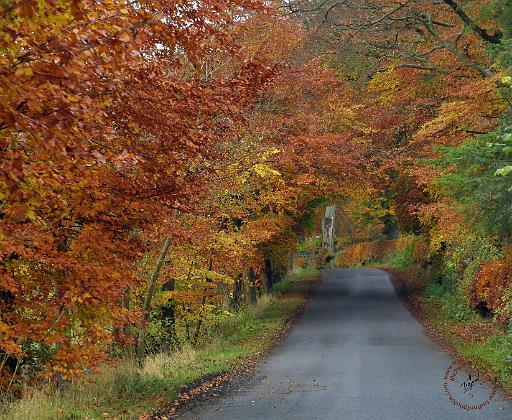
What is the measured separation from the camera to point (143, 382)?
12.7 meters

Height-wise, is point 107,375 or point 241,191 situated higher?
point 241,191

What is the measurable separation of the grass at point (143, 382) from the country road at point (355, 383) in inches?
31.8

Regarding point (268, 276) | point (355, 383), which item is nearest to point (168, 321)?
point (355, 383)

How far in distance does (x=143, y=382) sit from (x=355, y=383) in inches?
148

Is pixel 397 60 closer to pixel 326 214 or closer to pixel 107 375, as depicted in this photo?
pixel 107 375

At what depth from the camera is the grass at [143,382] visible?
975 centimetres

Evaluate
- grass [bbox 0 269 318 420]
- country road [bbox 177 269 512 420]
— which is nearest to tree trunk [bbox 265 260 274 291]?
grass [bbox 0 269 318 420]

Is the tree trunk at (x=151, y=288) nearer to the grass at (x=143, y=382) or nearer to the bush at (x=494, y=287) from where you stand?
the grass at (x=143, y=382)

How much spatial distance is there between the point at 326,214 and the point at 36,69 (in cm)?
6049

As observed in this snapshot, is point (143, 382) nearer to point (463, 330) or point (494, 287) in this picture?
point (494, 287)

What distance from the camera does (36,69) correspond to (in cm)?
567

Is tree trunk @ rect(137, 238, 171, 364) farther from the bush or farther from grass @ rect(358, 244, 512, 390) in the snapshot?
the bush

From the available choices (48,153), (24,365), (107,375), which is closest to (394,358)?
(107,375)

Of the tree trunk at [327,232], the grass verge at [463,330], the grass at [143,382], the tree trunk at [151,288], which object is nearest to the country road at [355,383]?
the grass verge at [463,330]
